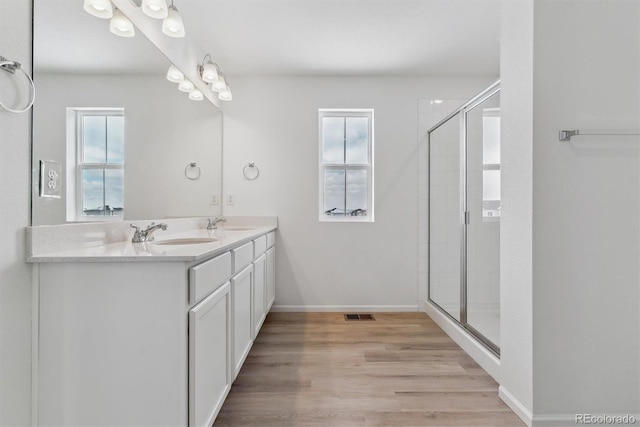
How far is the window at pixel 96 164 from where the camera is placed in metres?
1.46

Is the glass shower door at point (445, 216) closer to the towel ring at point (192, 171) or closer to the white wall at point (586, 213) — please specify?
the white wall at point (586, 213)

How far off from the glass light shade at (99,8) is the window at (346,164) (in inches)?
83.8

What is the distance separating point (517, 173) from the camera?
64.8 inches

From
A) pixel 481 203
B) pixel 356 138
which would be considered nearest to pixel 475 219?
pixel 481 203

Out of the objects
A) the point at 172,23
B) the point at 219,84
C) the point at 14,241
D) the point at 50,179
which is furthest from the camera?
the point at 219,84

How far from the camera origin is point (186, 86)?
2.57 meters

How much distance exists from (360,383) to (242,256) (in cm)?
101

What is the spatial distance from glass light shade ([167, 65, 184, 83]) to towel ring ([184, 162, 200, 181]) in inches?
24.9

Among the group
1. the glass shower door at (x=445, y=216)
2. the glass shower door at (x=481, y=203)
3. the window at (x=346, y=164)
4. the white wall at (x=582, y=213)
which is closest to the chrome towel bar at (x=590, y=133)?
the white wall at (x=582, y=213)

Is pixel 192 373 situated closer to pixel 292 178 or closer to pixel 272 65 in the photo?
pixel 292 178

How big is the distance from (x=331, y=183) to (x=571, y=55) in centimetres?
224

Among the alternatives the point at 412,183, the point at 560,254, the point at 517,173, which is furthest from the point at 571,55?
the point at 412,183

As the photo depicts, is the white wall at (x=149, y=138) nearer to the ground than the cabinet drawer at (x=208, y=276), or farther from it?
farther from it

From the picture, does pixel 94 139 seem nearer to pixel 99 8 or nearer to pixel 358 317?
pixel 99 8
